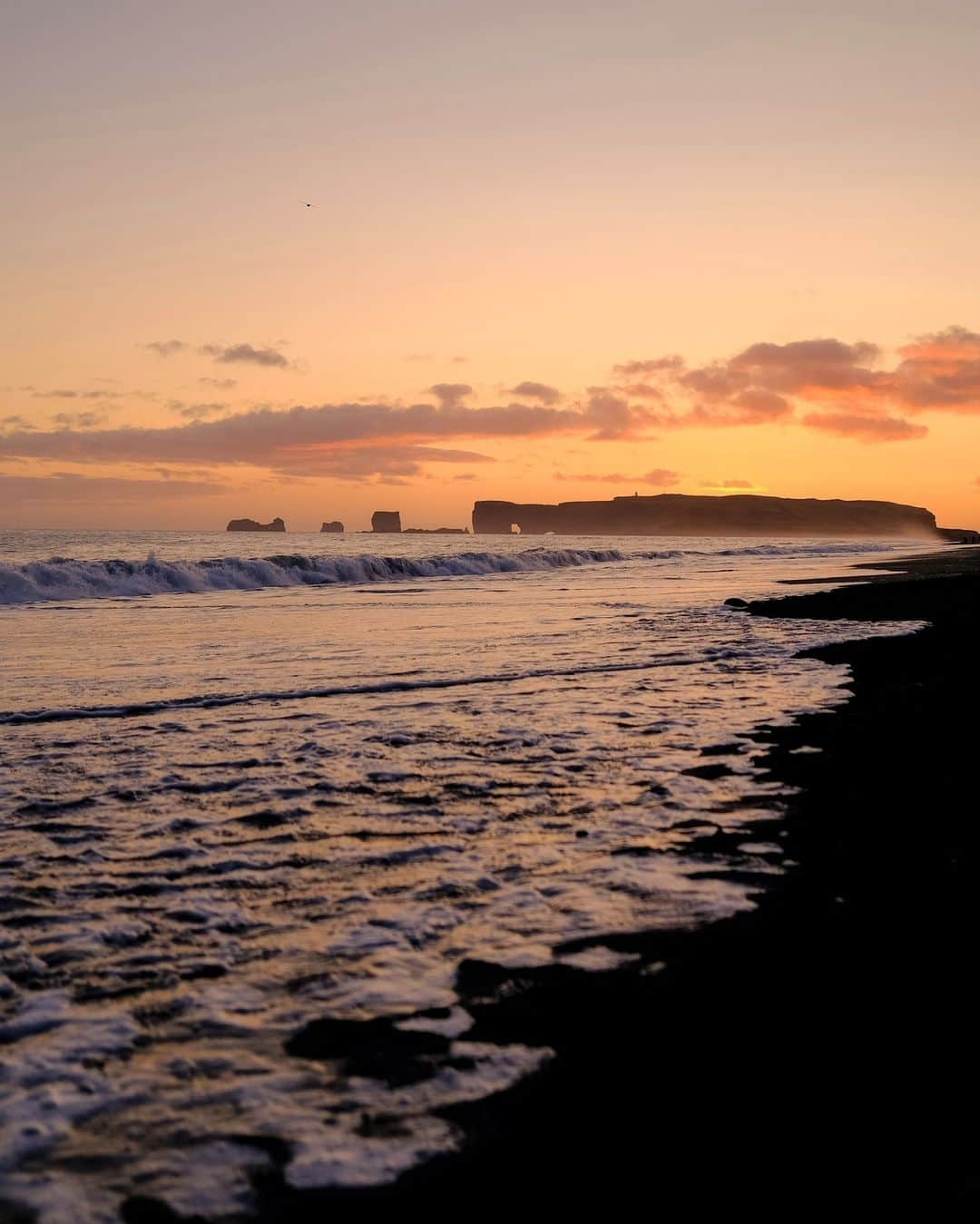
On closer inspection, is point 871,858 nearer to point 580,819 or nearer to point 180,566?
point 580,819

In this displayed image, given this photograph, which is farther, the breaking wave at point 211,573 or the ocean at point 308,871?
the breaking wave at point 211,573

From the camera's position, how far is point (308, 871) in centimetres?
531

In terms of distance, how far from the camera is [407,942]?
14.3ft

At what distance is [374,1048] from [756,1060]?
1.29 m

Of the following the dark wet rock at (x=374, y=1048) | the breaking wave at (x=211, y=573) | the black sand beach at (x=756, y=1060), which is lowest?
the dark wet rock at (x=374, y=1048)

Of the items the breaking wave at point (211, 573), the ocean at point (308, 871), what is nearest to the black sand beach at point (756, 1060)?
the ocean at point (308, 871)

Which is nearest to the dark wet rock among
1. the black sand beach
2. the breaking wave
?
the black sand beach

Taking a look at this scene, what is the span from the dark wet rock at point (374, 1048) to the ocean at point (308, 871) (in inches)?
1.1

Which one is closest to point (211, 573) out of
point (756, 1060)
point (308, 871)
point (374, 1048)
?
point (308, 871)

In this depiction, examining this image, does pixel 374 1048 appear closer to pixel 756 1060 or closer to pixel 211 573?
pixel 756 1060

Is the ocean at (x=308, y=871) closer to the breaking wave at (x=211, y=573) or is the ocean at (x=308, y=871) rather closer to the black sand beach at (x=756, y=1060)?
the black sand beach at (x=756, y=1060)

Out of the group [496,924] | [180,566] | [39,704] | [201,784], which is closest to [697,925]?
[496,924]

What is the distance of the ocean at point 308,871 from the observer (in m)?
3.00

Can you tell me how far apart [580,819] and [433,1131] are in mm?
3492
